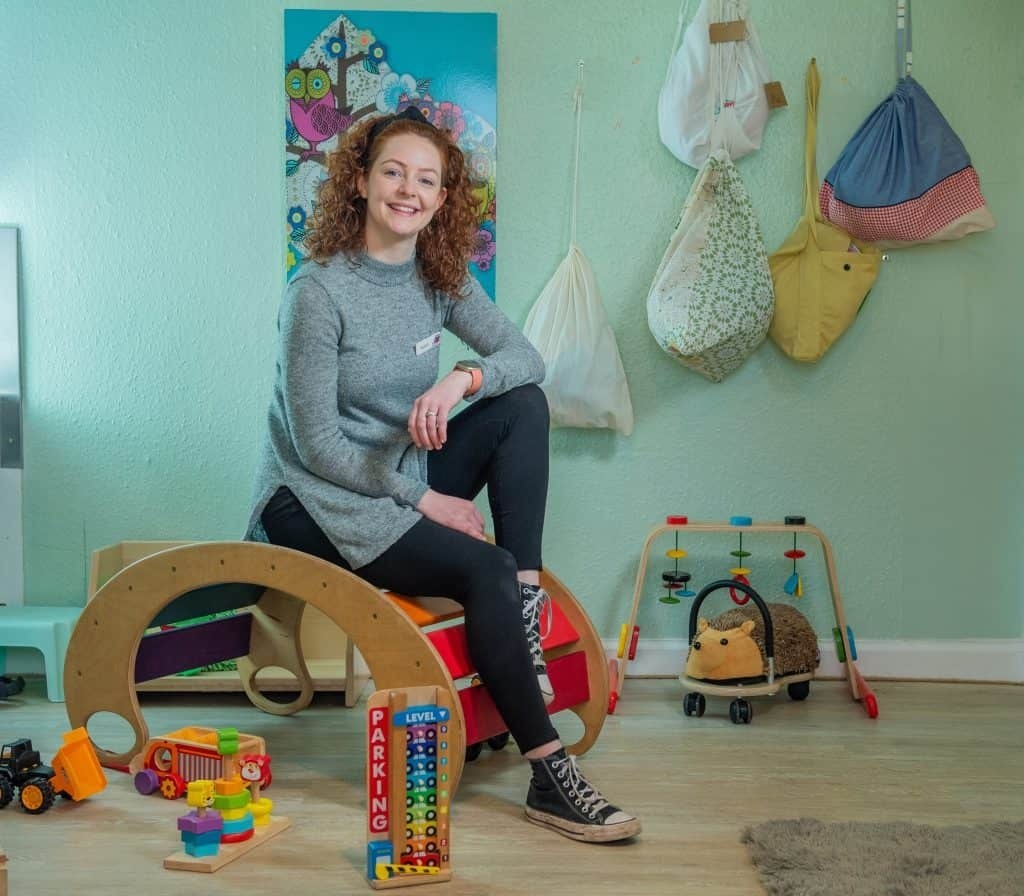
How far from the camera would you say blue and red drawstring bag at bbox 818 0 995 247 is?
9.25ft

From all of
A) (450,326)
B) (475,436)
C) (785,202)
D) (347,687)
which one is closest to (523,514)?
(475,436)

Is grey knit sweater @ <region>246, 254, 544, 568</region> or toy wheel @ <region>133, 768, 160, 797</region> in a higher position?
grey knit sweater @ <region>246, 254, 544, 568</region>

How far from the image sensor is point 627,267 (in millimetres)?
2957

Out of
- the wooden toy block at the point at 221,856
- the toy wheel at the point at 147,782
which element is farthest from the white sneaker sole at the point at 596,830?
the toy wheel at the point at 147,782

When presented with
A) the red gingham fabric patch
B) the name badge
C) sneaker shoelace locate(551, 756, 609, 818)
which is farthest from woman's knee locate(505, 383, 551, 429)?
the red gingham fabric patch

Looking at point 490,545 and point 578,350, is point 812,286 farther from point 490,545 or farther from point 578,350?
point 490,545

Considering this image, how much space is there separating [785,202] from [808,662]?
1.09 metres

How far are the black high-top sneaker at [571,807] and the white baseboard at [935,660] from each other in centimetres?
105

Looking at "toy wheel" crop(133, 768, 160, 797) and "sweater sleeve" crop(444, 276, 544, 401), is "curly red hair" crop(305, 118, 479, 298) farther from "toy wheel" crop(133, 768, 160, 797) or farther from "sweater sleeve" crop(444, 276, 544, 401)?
"toy wheel" crop(133, 768, 160, 797)

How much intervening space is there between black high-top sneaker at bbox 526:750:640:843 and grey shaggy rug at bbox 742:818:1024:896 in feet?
0.66

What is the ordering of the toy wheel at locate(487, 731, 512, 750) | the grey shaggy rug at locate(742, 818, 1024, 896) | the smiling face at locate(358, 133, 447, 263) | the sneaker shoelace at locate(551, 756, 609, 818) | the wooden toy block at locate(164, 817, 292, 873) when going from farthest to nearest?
the toy wheel at locate(487, 731, 512, 750)
the smiling face at locate(358, 133, 447, 263)
the sneaker shoelace at locate(551, 756, 609, 818)
the wooden toy block at locate(164, 817, 292, 873)
the grey shaggy rug at locate(742, 818, 1024, 896)

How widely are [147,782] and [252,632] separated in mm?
554

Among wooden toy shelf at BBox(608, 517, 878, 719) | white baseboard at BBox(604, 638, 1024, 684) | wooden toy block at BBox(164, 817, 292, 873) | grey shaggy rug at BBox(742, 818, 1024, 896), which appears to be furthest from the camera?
white baseboard at BBox(604, 638, 1024, 684)

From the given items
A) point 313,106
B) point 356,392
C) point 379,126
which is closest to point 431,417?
point 356,392
